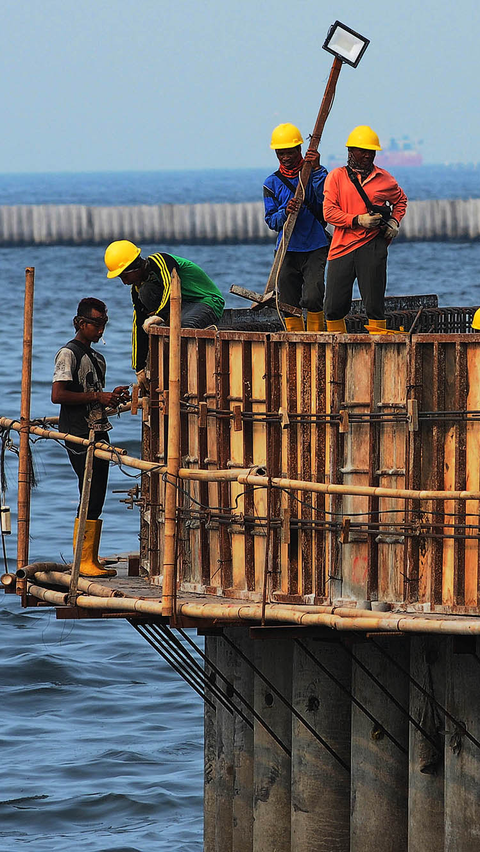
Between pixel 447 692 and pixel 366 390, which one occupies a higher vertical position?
pixel 366 390

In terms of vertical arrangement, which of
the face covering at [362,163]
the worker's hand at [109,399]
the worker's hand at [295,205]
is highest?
the face covering at [362,163]

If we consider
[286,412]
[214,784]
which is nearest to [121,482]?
[214,784]

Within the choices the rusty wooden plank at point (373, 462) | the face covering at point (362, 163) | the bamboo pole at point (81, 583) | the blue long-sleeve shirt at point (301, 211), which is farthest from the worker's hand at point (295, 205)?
the bamboo pole at point (81, 583)

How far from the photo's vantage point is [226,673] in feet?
47.4

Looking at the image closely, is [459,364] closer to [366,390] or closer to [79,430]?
[366,390]

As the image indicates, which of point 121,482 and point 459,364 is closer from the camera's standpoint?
point 459,364

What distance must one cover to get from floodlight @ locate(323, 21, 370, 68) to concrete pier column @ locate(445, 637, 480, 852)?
5406 millimetres

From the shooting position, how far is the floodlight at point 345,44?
14.5 metres

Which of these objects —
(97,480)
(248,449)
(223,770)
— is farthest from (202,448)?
(223,770)

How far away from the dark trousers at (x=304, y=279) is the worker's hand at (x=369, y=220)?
6.20 feet

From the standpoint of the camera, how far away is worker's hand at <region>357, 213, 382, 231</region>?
1392 cm

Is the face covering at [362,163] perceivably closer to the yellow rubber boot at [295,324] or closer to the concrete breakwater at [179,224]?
the yellow rubber boot at [295,324]

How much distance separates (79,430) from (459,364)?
13.6 feet

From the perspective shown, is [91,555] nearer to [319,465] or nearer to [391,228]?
[319,465]
